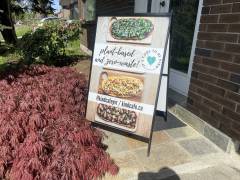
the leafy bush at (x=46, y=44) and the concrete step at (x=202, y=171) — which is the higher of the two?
the leafy bush at (x=46, y=44)

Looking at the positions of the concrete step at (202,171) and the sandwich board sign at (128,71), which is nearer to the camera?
the concrete step at (202,171)

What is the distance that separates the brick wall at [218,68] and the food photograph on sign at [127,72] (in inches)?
31.9

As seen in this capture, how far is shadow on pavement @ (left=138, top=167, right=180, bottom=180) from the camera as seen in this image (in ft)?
8.03

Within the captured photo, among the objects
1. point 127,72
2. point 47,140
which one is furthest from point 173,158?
point 47,140

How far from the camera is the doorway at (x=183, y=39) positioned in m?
3.93

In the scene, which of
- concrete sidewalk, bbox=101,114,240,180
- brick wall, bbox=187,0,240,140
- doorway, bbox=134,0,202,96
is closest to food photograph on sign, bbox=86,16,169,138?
concrete sidewalk, bbox=101,114,240,180

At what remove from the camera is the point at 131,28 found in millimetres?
2738

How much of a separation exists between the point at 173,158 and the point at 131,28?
153 centimetres

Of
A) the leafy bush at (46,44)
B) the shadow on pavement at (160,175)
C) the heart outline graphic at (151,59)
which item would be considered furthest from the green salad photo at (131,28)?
the leafy bush at (46,44)

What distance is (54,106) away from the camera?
3.33 metres

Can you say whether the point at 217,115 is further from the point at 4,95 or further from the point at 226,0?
the point at 4,95

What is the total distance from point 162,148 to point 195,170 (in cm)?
51

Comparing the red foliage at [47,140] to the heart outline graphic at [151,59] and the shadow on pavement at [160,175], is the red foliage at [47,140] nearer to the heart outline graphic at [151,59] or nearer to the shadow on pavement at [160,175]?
the shadow on pavement at [160,175]

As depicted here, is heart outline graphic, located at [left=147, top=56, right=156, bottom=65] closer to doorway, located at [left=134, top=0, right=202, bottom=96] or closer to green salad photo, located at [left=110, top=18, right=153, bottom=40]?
green salad photo, located at [left=110, top=18, right=153, bottom=40]
